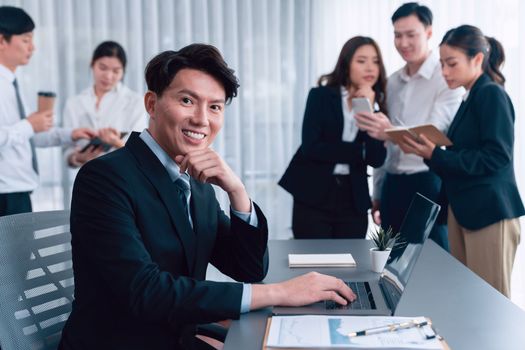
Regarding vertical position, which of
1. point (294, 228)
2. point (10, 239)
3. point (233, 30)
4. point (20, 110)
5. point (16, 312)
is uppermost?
point (233, 30)

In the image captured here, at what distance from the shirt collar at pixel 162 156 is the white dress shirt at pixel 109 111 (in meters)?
2.11

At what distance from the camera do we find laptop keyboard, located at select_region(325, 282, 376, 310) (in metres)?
1.37

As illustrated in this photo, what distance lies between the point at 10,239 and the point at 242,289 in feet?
1.85

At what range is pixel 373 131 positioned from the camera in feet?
9.33

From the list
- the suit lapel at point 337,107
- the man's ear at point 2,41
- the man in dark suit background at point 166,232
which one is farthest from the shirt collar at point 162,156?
the man's ear at point 2,41

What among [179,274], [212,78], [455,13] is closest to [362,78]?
[455,13]

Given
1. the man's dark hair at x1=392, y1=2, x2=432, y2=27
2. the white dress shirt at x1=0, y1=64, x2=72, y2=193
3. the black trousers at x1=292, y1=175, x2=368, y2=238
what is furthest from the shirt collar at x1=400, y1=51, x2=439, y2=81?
the white dress shirt at x1=0, y1=64, x2=72, y2=193

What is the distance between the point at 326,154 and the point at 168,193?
1.58m

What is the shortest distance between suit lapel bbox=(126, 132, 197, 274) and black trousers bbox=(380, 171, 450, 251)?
1.76 m

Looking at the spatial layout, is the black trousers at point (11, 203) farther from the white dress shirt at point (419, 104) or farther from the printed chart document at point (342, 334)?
the printed chart document at point (342, 334)

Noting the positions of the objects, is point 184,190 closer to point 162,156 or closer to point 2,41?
point 162,156

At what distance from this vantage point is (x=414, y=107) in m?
3.06

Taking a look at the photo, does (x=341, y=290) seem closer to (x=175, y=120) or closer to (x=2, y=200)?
(x=175, y=120)

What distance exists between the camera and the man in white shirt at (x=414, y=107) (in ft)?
9.78
